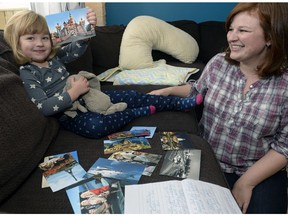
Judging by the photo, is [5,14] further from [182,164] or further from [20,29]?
[182,164]

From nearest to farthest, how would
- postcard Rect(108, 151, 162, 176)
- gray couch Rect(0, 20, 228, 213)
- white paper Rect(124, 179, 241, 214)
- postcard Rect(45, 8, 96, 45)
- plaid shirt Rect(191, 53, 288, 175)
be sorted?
white paper Rect(124, 179, 241, 214), gray couch Rect(0, 20, 228, 213), postcard Rect(108, 151, 162, 176), plaid shirt Rect(191, 53, 288, 175), postcard Rect(45, 8, 96, 45)

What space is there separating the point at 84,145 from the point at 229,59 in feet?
2.55

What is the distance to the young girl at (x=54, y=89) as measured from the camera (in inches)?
55.2

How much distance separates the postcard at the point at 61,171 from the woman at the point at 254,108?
65 centimetres

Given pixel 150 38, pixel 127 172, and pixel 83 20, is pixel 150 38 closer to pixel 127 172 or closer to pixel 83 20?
pixel 83 20

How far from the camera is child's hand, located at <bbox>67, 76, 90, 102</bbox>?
1467mm

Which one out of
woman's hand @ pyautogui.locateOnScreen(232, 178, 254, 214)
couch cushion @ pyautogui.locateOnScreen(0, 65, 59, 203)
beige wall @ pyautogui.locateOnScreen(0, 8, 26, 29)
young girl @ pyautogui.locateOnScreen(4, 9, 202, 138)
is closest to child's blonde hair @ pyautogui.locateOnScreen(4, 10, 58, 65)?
young girl @ pyautogui.locateOnScreen(4, 9, 202, 138)

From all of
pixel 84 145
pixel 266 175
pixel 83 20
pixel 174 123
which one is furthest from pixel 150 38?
pixel 266 175

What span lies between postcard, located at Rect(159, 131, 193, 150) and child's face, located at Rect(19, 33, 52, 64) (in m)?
0.76

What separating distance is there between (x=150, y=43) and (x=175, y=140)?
4.25 ft

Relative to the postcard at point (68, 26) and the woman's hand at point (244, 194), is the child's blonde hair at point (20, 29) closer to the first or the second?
the postcard at point (68, 26)

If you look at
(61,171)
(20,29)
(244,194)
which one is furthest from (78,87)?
(244,194)

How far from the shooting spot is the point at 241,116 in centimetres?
129

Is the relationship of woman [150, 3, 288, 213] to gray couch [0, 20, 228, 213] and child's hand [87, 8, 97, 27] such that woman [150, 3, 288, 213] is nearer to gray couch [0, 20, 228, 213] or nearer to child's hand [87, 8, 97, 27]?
gray couch [0, 20, 228, 213]
